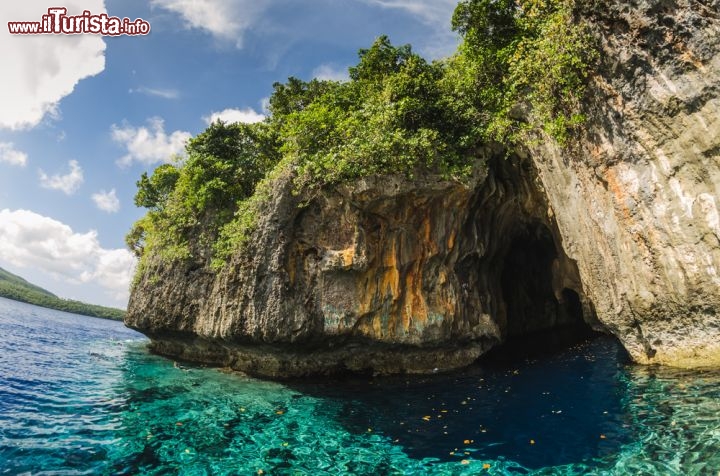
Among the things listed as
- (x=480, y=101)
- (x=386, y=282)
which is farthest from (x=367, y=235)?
(x=480, y=101)

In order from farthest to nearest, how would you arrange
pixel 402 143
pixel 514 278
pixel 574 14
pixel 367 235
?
pixel 514 278 < pixel 367 235 < pixel 402 143 < pixel 574 14

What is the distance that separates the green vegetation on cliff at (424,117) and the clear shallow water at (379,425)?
779cm

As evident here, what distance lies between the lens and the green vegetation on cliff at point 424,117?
12.6m

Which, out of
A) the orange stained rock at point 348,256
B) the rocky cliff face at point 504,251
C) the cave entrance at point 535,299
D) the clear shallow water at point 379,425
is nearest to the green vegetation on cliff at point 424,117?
the rocky cliff face at point 504,251

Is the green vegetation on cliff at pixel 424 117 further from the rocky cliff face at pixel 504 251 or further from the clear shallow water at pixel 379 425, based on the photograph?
the clear shallow water at pixel 379 425

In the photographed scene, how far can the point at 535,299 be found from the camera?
2800cm

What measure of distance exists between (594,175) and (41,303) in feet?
535

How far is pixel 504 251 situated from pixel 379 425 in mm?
14744

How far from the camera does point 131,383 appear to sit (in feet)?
52.0

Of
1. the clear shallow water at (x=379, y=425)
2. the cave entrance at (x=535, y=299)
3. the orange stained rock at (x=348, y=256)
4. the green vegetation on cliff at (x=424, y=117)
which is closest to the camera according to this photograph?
the clear shallow water at (x=379, y=425)

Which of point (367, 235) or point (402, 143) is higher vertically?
point (402, 143)

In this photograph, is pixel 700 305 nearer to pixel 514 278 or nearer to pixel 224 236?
pixel 514 278

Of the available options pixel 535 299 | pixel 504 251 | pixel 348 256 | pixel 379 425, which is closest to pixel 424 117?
pixel 348 256

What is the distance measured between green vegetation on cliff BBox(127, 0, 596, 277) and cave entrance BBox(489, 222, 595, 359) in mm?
8806
